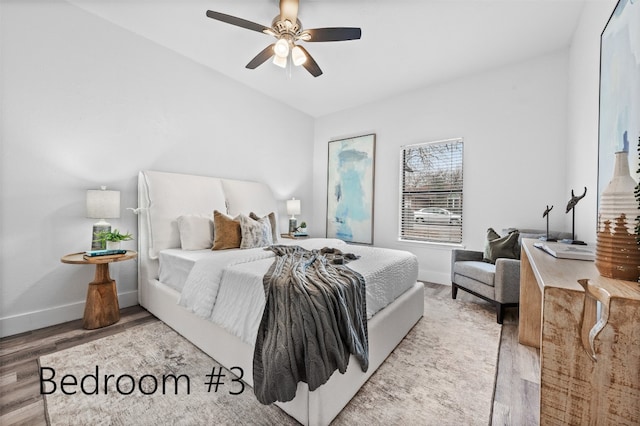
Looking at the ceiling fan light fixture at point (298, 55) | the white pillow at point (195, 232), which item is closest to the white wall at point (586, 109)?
the ceiling fan light fixture at point (298, 55)

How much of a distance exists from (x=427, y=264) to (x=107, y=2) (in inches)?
182

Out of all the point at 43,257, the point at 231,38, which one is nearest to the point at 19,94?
the point at 43,257

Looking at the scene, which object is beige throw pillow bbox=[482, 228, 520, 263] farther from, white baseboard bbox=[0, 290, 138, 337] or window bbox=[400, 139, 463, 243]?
white baseboard bbox=[0, 290, 138, 337]

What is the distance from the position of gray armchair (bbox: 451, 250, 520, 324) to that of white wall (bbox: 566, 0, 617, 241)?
615 mm

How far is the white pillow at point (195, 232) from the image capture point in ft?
8.69

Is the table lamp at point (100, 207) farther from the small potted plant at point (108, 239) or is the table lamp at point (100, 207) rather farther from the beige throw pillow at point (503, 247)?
the beige throw pillow at point (503, 247)

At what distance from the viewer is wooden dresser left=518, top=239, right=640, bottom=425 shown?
2.13ft

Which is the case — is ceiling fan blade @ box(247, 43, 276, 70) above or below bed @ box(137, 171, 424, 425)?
above

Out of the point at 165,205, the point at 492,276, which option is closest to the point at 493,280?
the point at 492,276

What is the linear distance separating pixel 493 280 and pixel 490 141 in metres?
1.83

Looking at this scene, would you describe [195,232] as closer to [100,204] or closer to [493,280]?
[100,204]

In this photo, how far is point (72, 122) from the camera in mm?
2410

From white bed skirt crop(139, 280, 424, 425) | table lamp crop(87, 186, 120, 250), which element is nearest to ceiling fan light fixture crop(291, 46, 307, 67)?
table lamp crop(87, 186, 120, 250)

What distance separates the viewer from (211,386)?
157 centimetres
